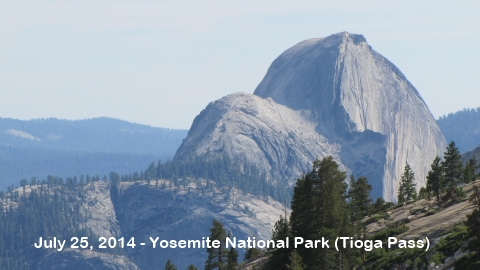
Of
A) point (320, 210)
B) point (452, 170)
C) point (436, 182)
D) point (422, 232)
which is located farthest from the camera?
point (436, 182)

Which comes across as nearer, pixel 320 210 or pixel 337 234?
pixel 337 234

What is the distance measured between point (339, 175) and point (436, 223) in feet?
37.5

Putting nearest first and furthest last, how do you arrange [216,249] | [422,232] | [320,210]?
[422,232] → [320,210] → [216,249]

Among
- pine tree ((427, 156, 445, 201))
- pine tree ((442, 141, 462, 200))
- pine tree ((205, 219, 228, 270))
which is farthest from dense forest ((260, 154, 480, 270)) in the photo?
pine tree ((205, 219, 228, 270))

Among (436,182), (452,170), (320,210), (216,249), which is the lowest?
(216,249)

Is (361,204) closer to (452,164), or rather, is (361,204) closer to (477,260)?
(452,164)

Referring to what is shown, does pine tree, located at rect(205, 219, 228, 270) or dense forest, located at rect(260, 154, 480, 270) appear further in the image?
pine tree, located at rect(205, 219, 228, 270)

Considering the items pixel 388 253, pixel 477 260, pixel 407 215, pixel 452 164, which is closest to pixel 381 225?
pixel 407 215

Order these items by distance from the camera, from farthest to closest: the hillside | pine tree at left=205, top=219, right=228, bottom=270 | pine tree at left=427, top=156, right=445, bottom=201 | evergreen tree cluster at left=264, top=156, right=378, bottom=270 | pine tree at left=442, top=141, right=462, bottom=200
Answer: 1. pine tree at left=205, top=219, right=228, bottom=270
2. pine tree at left=427, top=156, right=445, bottom=201
3. pine tree at left=442, top=141, right=462, bottom=200
4. evergreen tree cluster at left=264, top=156, right=378, bottom=270
5. the hillside

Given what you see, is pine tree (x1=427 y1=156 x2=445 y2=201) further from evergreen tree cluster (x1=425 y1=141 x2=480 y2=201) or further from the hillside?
the hillside

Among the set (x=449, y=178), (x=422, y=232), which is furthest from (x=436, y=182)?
(x=422, y=232)

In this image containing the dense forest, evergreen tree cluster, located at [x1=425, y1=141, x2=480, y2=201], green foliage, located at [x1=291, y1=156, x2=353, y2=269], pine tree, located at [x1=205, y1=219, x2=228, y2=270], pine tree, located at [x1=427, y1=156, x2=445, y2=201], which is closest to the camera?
the dense forest

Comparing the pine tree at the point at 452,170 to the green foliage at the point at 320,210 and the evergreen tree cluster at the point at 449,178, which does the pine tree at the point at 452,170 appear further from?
the green foliage at the point at 320,210

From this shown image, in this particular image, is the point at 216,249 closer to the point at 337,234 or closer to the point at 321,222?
the point at 321,222
